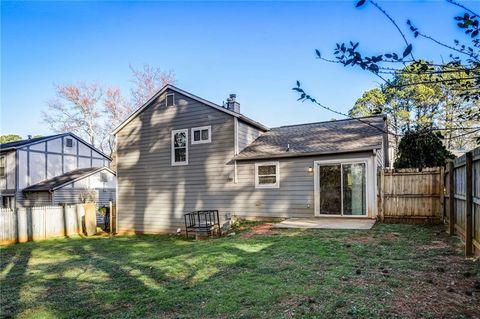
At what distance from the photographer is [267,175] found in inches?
506

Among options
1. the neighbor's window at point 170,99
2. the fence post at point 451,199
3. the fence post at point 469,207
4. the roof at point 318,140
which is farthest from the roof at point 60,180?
the fence post at point 469,207

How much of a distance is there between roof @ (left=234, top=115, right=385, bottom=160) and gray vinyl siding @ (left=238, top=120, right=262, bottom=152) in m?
0.18

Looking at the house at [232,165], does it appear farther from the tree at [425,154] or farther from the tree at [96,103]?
the tree at [96,103]

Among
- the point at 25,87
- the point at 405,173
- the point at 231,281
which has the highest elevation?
the point at 25,87

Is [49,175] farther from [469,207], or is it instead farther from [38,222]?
[469,207]

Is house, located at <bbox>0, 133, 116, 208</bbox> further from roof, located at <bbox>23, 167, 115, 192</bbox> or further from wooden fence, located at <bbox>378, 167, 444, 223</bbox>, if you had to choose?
wooden fence, located at <bbox>378, 167, 444, 223</bbox>

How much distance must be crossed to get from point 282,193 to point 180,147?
5.10 metres

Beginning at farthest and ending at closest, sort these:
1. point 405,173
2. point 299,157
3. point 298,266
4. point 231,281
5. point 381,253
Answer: point 299,157, point 405,173, point 381,253, point 298,266, point 231,281

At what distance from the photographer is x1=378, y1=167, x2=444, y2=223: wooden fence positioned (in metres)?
10.4

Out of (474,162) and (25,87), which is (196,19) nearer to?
(474,162)

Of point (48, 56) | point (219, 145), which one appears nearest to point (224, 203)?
point (219, 145)

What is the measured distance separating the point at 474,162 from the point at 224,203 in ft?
30.6

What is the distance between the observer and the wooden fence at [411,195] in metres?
10.4

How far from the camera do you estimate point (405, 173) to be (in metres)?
10.8
